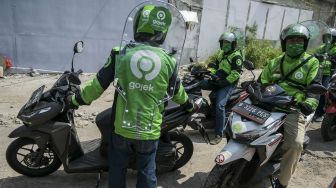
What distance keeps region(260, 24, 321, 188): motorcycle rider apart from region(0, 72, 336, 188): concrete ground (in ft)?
1.91

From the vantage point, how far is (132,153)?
3035 mm

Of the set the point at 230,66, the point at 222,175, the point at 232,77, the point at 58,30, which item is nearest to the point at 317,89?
the point at 222,175

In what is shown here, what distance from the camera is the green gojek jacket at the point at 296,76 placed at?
3.79 meters

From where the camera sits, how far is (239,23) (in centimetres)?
1321

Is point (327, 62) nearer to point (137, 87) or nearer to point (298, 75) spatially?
point (298, 75)

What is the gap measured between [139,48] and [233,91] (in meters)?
3.22

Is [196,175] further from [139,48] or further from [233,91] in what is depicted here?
[139,48]

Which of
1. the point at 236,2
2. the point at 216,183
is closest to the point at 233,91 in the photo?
the point at 216,183

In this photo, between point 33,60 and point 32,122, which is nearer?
point 32,122

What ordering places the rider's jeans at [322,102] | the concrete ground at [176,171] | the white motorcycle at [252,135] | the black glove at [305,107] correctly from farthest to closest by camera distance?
the rider's jeans at [322,102] < the concrete ground at [176,171] < the black glove at [305,107] < the white motorcycle at [252,135]

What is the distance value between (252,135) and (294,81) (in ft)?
3.26

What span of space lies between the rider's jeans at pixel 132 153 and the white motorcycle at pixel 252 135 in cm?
67

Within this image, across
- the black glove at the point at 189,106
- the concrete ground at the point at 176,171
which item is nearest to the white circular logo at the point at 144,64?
the black glove at the point at 189,106

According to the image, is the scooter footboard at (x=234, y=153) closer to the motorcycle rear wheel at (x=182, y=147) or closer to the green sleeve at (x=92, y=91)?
the motorcycle rear wheel at (x=182, y=147)
